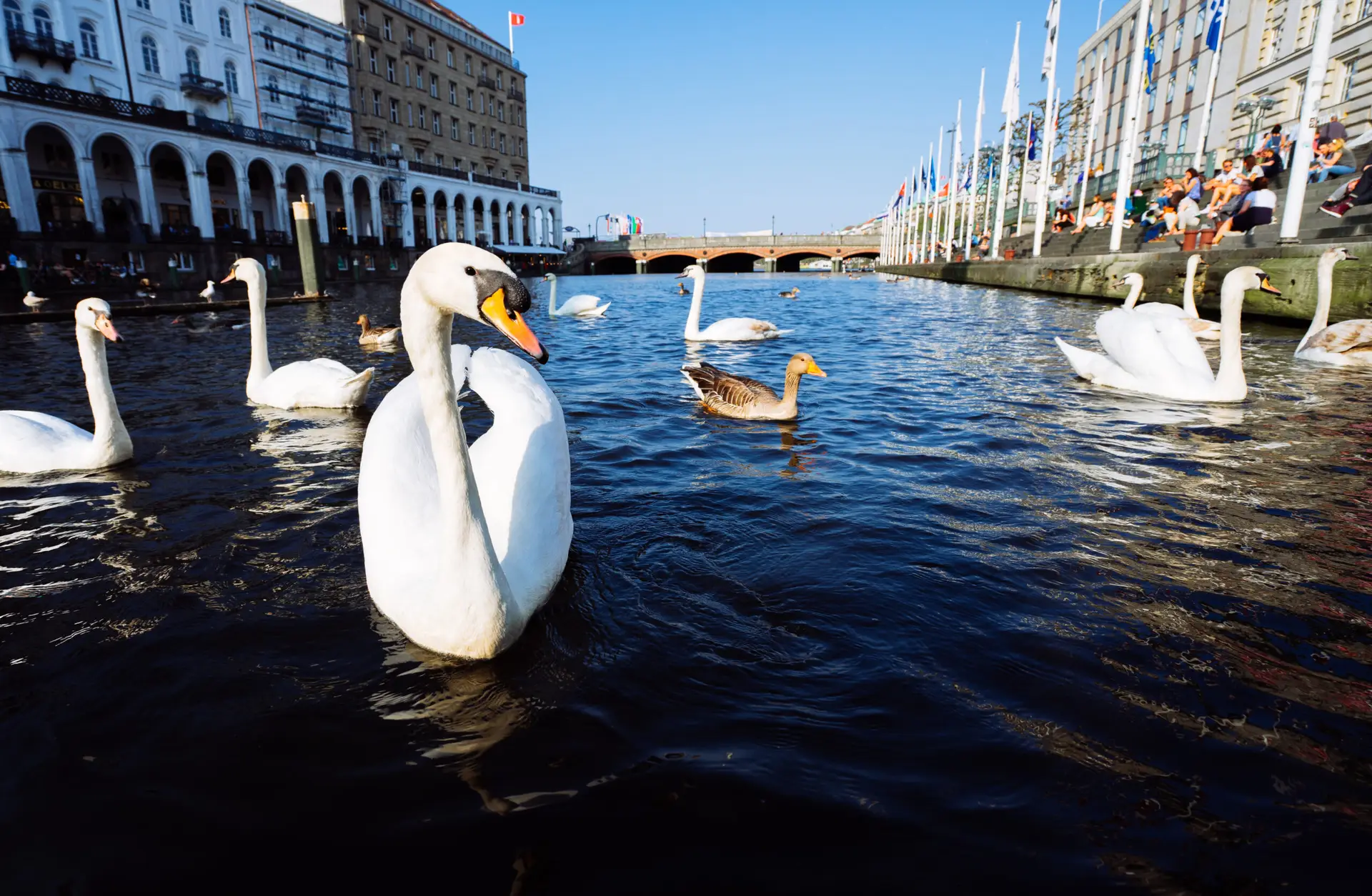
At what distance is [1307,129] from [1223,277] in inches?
127

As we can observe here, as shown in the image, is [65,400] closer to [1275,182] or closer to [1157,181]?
[1275,182]

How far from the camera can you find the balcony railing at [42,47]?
1303 inches

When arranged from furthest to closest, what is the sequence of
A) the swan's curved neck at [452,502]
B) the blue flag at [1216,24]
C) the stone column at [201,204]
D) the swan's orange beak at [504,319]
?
the stone column at [201,204]
the blue flag at [1216,24]
the swan's curved neck at [452,502]
the swan's orange beak at [504,319]

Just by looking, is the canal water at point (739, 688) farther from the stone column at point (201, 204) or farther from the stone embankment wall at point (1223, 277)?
the stone column at point (201, 204)

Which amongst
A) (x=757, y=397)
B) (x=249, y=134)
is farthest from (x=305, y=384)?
(x=249, y=134)

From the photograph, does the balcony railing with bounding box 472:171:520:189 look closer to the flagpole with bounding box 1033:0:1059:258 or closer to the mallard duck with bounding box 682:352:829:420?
the flagpole with bounding box 1033:0:1059:258

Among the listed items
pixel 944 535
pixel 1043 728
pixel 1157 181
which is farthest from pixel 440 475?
pixel 1157 181

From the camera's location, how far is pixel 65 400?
8516 millimetres

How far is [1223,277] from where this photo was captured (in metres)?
14.4

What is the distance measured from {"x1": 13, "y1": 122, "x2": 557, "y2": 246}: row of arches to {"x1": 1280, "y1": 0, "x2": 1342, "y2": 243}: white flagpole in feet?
136

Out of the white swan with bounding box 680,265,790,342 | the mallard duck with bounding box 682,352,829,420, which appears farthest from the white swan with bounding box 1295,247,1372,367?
the white swan with bounding box 680,265,790,342

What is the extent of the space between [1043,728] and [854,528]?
6.48ft

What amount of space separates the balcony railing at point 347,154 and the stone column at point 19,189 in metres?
18.8

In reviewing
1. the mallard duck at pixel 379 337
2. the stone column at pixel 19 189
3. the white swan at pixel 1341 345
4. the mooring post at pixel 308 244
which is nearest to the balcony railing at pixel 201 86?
the stone column at pixel 19 189
